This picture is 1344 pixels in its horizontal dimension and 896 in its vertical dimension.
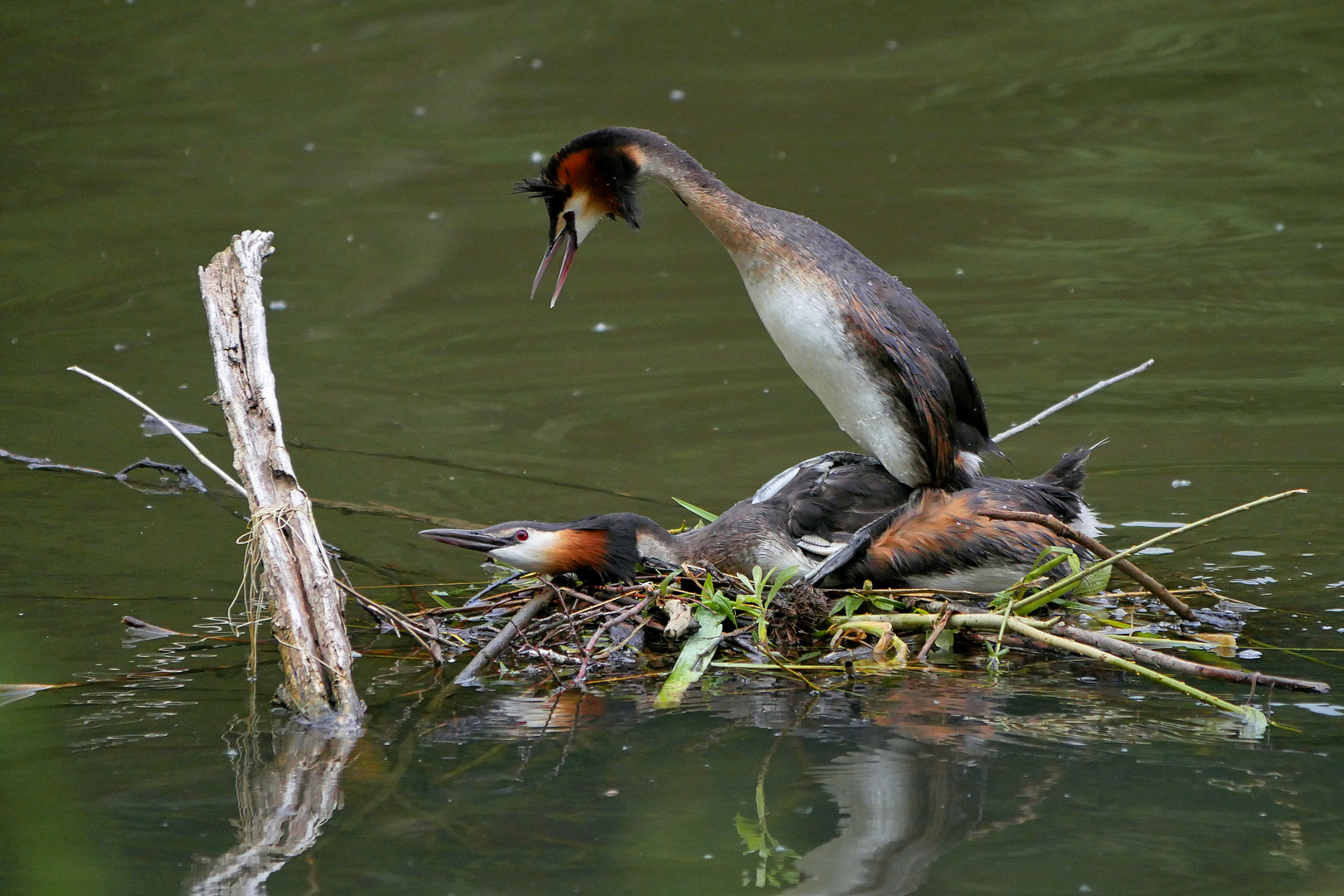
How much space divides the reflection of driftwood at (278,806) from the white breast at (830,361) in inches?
73.1

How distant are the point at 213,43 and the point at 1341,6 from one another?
339 inches

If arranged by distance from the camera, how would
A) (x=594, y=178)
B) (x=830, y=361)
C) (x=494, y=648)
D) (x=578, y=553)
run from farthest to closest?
(x=594, y=178) < (x=830, y=361) < (x=578, y=553) < (x=494, y=648)

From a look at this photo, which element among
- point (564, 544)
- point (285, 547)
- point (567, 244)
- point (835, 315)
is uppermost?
point (567, 244)

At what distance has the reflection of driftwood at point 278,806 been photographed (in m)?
3.23

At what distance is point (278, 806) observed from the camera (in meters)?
3.61

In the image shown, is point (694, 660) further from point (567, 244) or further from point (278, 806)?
point (567, 244)

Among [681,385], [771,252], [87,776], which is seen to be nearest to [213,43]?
[681,385]

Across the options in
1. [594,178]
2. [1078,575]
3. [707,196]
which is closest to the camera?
[1078,575]

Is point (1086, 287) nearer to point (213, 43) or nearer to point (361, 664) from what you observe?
point (361, 664)

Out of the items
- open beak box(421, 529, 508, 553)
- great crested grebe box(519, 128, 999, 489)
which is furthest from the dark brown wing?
open beak box(421, 529, 508, 553)

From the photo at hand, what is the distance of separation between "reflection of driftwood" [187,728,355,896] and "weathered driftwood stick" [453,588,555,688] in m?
0.50

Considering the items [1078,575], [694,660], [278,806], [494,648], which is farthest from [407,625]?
[1078,575]

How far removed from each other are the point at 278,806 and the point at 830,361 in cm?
216

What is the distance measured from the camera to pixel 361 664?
15.4ft
